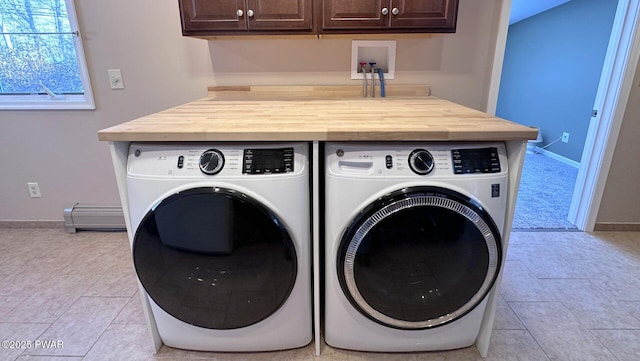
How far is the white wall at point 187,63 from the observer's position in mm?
1886

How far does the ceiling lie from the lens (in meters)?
3.98

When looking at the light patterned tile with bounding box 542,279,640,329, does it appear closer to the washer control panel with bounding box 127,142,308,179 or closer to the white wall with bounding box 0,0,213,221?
the washer control panel with bounding box 127,142,308,179

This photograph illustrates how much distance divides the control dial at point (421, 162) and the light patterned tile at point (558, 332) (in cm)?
99

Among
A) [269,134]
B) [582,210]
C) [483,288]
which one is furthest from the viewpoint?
[582,210]

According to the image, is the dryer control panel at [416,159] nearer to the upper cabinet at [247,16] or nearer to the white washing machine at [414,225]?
the white washing machine at [414,225]

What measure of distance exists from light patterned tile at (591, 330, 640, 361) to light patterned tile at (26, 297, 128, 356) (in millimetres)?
2208

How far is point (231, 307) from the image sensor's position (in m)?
1.18

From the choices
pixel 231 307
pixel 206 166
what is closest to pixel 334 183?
pixel 206 166

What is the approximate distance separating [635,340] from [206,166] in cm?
191

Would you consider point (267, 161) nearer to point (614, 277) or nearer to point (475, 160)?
point (475, 160)

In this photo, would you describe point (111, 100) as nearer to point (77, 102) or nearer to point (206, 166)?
point (77, 102)

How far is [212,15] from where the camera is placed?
1572mm

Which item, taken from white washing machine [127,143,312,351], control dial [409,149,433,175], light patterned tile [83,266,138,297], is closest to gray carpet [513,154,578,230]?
control dial [409,149,433,175]

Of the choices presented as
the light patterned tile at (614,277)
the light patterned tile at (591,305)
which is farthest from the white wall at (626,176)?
the light patterned tile at (591,305)
